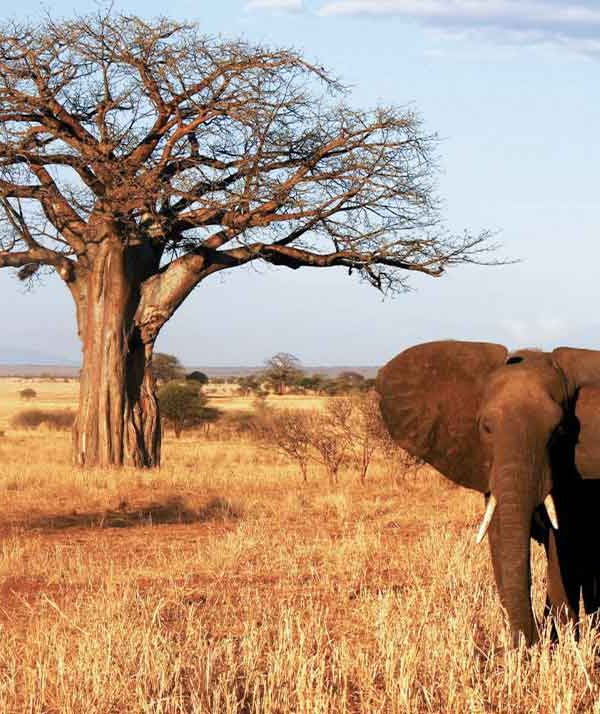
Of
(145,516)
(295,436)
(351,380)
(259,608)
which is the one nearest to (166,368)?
(351,380)

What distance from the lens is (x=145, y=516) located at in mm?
12305

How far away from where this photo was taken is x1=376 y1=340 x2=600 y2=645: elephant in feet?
14.8

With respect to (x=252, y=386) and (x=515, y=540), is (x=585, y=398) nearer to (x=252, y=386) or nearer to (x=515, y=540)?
(x=515, y=540)

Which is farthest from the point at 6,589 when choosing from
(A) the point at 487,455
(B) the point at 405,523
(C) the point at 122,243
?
(C) the point at 122,243

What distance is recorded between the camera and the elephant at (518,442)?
177 inches

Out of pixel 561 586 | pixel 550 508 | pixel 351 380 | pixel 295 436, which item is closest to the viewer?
pixel 550 508

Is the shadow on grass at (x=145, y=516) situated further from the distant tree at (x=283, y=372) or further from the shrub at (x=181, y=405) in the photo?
the distant tree at (x=283, y=372)

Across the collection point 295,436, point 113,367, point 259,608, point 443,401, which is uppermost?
point 113,367

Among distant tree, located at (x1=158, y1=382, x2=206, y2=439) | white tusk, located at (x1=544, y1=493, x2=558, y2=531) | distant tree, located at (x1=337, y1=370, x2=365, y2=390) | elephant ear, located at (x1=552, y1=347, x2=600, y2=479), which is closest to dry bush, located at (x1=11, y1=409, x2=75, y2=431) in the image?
distant tree, located at (x1=158, y1=382, x2=206, y2=439)

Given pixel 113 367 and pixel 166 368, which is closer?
pixel 113 367

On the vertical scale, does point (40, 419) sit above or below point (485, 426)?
below

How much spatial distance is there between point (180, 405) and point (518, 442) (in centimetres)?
2976

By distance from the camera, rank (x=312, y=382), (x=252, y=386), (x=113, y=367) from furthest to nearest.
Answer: (x=252, y=386) < (x=312, y=382) < (x=113, y=367)

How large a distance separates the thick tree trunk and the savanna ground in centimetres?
227
